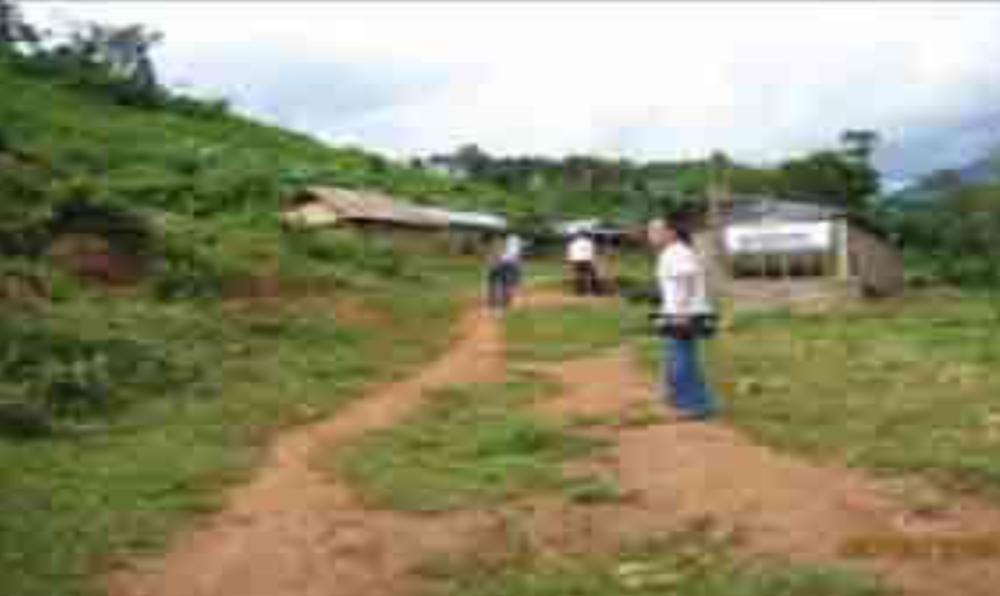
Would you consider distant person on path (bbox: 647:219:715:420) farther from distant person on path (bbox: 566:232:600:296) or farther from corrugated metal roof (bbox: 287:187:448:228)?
corrugated metal roof (bbox: 287:187:448:228)

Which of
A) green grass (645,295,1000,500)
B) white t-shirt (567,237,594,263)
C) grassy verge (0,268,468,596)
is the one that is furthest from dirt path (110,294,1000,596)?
white t-shirt (567,237,594,263)

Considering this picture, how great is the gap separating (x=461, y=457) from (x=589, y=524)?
6.66 feet

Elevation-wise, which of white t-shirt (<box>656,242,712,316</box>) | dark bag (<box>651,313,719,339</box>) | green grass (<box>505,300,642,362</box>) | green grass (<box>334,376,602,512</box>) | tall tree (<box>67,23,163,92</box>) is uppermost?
tall tree (<box>67,23,163,92</box>)

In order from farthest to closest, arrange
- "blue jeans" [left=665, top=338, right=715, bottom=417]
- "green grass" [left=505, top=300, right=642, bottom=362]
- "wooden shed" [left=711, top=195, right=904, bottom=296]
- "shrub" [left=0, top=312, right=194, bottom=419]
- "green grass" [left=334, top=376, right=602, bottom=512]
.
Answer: "wooden shed" [left=711, top=195, right=904, bottom=296] < "green grass" [left=505, top=300, right=642, bottom=362] < "shrub" [left=0, top=312, right=194, bottom=419] < "blue jeans" [left=665, top=338, right=715, bottom=417] < "green grass" [left=334, top=376, right=602, bottom=512]

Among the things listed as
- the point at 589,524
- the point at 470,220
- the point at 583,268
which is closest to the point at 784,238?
the point at 583,268

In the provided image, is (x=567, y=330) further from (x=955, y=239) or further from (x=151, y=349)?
(x=955, y=239)

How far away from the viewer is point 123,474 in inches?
284

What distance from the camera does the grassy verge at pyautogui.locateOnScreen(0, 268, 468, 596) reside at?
5.79m

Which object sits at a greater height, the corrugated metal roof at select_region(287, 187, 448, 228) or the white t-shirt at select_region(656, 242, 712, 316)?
the corrugated metal roof at select_region(287, 187, 448, 228)

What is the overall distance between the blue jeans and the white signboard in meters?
15.6

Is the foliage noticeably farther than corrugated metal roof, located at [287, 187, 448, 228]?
Yes

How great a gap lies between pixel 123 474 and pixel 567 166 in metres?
67.0

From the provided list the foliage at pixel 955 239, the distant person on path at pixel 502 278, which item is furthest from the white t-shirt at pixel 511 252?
the foliage at pixel 955 239

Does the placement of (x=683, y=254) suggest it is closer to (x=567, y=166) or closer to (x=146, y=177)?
(x=146, y=177)
